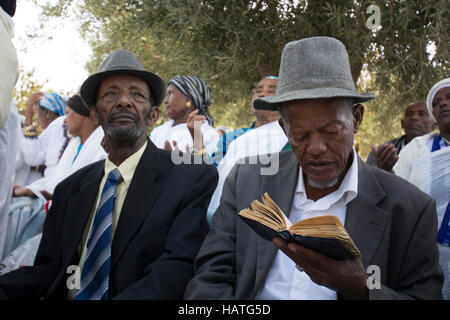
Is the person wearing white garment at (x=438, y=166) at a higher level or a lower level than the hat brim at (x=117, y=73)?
lower

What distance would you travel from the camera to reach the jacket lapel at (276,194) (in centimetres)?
210

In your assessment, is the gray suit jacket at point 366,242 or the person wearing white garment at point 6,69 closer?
the person wearing white garment at point 6,69

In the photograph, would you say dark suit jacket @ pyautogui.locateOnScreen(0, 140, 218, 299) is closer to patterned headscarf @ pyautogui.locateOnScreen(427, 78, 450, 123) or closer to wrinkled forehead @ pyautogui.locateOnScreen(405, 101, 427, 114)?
patterned headscarf @ pyautogui.locateOnScreen(427, 78, 450, 123)

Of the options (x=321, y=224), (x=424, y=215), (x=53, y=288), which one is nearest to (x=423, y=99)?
(x=424, y=215)

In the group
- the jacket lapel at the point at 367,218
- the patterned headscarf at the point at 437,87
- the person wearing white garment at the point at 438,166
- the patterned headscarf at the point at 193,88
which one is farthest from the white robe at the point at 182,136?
the jacket lapel at the point at 367,218

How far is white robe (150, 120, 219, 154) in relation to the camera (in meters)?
4.95

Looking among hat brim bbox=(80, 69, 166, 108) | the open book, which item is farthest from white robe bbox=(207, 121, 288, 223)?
the open book

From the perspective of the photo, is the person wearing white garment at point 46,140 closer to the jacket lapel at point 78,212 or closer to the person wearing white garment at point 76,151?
the person wearing white garment at point 76,151

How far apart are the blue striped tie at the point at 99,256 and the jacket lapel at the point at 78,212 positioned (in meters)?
0.12

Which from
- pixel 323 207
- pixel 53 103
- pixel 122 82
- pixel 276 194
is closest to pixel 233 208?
pixel 276 194

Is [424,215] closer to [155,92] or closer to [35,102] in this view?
[155,92]

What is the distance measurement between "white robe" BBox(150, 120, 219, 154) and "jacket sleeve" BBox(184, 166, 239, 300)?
2446 millimetres

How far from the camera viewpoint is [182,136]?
5156 mm

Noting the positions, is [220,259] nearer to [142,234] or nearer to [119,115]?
[142,234]
